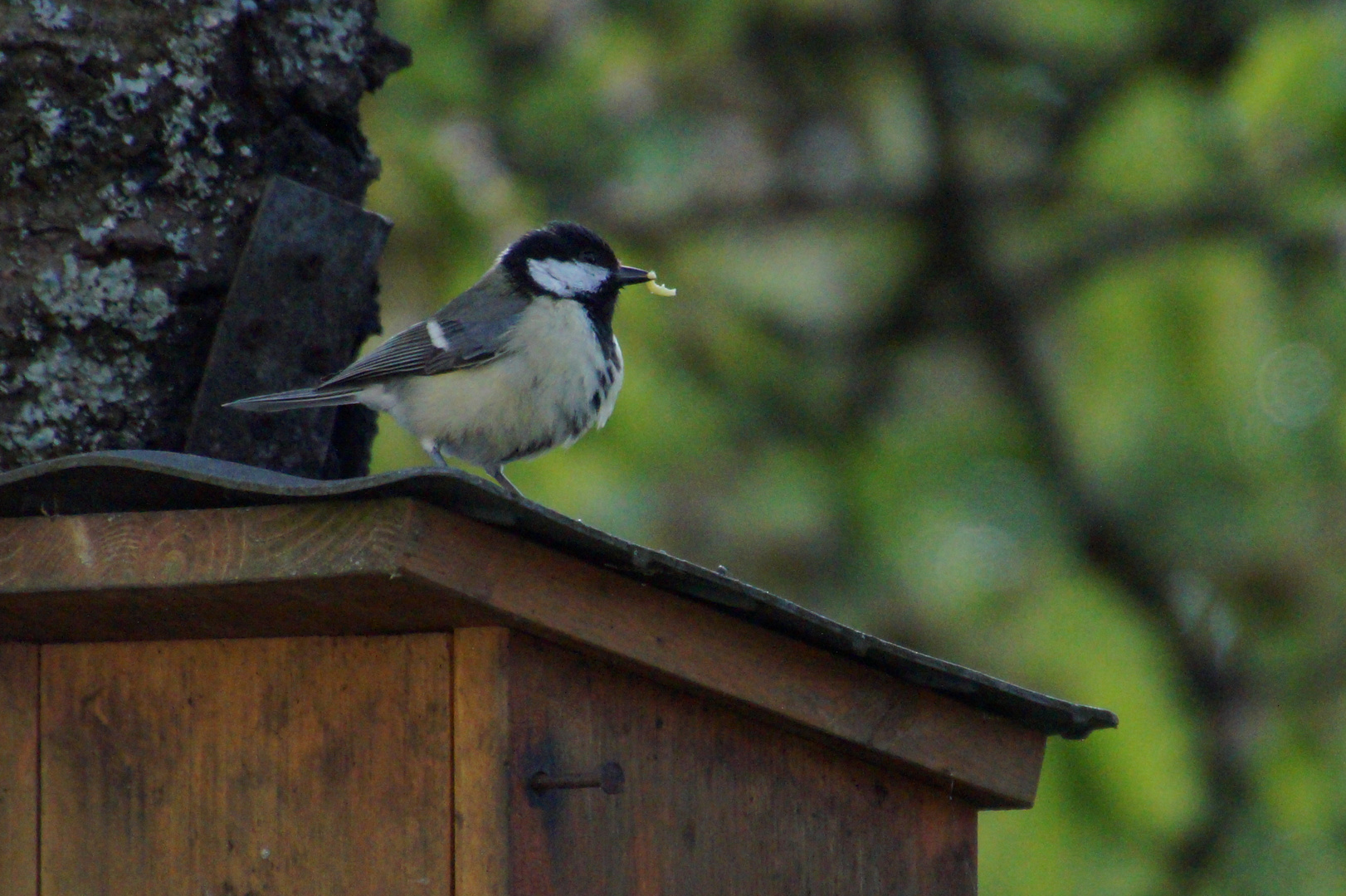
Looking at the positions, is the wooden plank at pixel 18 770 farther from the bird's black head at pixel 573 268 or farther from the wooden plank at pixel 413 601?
the bird's black head at pixel 573 268

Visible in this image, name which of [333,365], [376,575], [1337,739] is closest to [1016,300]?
[1337,739]

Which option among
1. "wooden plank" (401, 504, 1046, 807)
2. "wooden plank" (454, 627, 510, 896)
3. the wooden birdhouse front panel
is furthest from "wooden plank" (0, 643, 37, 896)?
"wooden plank" (401, 504, 1046, 807)

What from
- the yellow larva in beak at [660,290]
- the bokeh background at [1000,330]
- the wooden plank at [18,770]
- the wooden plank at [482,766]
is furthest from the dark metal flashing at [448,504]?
the bokeh background at [1000,330]

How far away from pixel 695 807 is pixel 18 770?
2.46 feet

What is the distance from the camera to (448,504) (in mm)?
1425

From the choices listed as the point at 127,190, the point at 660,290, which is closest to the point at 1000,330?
the point at 660,290

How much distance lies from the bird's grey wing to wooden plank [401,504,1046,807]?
0.88 m

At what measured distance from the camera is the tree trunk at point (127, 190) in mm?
1976

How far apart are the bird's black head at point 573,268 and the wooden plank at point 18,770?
110cm

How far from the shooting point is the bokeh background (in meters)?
3.36

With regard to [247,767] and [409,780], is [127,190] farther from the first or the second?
[409,780]

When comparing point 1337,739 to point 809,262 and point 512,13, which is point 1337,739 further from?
point 512,13

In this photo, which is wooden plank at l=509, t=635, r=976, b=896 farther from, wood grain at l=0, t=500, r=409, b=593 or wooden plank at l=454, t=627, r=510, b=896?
wood grain at l=0, t=500, r=409, b=593

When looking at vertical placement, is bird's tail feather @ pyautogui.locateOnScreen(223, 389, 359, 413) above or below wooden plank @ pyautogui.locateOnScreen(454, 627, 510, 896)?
above
